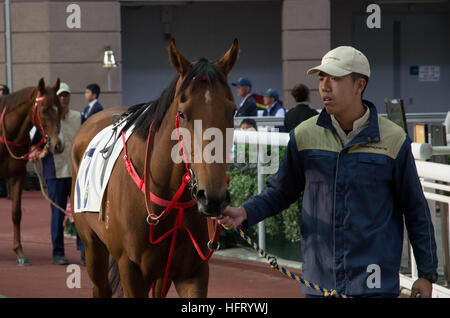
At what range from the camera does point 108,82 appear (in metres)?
17.4

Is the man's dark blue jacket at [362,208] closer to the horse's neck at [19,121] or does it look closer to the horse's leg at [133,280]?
the horse's leg at [133,280]

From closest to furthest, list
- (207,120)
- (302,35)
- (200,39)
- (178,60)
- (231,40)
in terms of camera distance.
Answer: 1. (207,120)
2. (178,60)
3. (302,35)
4. (231,40)
5. (200,39)

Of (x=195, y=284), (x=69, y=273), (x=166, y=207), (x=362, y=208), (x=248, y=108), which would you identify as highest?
(x=248, y=108)

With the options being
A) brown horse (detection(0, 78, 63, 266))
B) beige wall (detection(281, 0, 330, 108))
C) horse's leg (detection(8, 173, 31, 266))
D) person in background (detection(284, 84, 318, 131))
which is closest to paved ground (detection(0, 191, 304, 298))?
horse's leg (detection(8, 173, 31, 266))

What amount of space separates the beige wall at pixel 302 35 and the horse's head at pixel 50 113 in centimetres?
895

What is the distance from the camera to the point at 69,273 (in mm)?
8812

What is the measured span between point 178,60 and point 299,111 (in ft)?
19.2

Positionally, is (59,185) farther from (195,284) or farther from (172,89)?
(172,89)

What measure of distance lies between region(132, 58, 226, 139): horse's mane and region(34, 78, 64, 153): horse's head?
3.70 metres

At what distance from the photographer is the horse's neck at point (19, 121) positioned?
969cm

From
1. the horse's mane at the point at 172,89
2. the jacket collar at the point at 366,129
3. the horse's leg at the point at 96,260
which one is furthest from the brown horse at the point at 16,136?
the jacket collar at the point at 366,129

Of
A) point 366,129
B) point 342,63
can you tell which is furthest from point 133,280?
point 342,63
